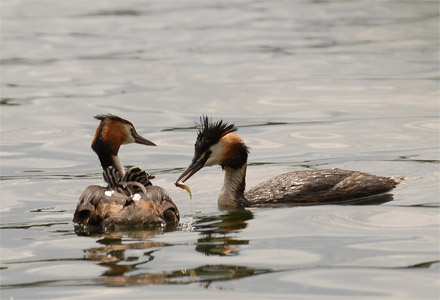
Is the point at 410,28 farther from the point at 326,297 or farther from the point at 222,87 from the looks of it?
the point at 326,297

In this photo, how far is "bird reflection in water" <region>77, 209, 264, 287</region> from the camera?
314 inches

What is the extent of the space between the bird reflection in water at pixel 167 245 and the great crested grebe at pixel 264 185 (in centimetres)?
→ 51

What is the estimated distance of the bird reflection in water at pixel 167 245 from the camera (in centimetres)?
797

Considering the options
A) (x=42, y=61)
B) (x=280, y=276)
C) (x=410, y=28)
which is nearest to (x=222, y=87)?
(x=42, y=61)

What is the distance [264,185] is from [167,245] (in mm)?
2792

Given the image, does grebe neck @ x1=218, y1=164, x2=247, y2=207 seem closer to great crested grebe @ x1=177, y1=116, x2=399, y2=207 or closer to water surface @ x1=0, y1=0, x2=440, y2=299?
great crested grebe @ x1=177, y1=116, x2=399, y2=207

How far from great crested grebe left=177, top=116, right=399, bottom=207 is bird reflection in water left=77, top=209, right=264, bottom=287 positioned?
0.51 metres

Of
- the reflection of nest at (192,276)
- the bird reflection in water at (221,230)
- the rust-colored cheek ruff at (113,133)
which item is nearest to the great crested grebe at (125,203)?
the bird reflection in water at (221,230)

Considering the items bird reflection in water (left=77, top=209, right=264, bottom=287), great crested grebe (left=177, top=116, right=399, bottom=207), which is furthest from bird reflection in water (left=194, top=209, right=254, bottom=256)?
great crested grebe (left=177, top=116, right=399, bottom=207)

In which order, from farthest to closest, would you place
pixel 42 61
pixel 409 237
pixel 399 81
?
pixel 42 61 < pixel 399 81 < pixel 409 237

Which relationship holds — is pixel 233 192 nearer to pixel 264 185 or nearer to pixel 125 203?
pixel 264 185

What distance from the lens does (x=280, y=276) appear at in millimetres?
8039

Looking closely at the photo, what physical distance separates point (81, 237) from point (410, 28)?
58.6ft

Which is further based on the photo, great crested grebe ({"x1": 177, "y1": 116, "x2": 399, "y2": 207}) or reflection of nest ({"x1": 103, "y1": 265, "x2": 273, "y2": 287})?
great crested grebe ({"x1": 177, "y1": 116, "x2": 399, "y2": 207})
